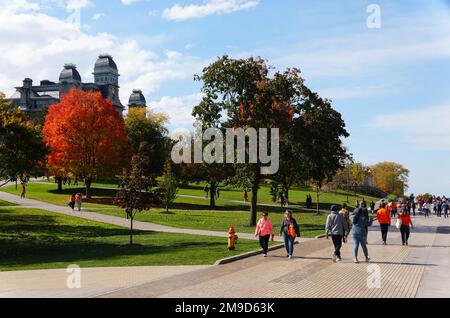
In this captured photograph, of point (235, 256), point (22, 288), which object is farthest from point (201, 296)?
point (235, 256)

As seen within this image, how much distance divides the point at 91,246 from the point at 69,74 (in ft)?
Result: 437

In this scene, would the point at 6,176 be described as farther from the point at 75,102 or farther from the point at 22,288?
the point at 75,102

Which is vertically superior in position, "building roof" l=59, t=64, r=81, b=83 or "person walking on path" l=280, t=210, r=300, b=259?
"building roof" l=59, t=64, r=81, b=83

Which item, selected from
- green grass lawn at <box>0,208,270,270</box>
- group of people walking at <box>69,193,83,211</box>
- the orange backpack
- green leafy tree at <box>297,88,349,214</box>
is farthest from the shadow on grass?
green leafy tree at <box>297,88,349,214</box>

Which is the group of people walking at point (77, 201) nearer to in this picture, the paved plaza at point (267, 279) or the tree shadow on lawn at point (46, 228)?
the tree shadow on lawn at point (46, 228)

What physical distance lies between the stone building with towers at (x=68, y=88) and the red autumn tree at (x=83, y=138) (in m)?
67.7

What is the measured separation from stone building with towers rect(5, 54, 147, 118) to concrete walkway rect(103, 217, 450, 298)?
106623mm

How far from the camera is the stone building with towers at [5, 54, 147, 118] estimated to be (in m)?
133

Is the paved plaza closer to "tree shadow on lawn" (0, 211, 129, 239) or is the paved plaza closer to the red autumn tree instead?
"tree shadow on lawn" (0, 211, 129, 239)

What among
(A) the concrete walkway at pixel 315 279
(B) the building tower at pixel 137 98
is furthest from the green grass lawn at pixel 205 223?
(B) the building tower at pixel 137 98

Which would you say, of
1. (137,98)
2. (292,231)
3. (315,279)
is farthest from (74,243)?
(137,98)

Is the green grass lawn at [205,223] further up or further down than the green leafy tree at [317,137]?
further down

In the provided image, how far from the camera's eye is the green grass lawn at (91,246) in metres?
17.1

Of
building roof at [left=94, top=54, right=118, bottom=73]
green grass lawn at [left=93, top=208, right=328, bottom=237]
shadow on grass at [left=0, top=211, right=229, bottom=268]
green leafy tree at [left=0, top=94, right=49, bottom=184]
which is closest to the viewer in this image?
shadow on grass at [left=0, top=211, right=229, bottom=268]
